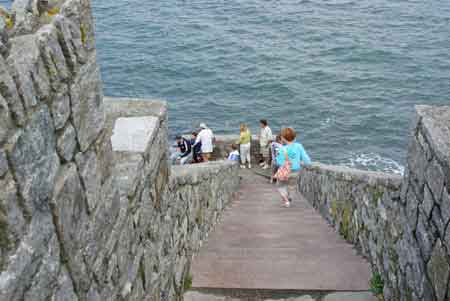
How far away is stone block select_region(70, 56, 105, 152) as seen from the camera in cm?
284

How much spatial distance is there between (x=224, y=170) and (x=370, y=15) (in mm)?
33841

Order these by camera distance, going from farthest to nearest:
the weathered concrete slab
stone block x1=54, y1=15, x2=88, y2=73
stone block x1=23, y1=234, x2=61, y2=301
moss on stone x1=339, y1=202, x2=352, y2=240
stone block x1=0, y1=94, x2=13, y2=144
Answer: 1. moss on stone x1=339, y1=202, x2=352, y2=240
2. the weathered concrete slab
3. stone block x1=54, y1=15, x2=88, y2=73
4. stone block x1=23, y1=234, x2=61, y2=301
5. stone block x1=0, y1=94, x2=13, y2=144

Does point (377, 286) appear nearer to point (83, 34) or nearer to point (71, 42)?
point (83, 34)

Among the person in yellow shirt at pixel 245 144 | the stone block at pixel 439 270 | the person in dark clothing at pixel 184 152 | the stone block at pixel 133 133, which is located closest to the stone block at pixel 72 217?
the stone block at pixel 133 133

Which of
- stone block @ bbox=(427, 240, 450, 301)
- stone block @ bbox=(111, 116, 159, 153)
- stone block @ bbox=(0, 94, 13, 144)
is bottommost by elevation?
stone block @ bbox=(427, 240, 450, 301)

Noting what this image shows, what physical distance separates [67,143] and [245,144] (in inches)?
533

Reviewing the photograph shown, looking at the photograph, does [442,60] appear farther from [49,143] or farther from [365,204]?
[49,143]

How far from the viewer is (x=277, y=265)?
6.18m

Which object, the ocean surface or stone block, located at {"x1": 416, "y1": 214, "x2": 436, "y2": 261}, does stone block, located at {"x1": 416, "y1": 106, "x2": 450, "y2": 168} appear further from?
the ocean surface

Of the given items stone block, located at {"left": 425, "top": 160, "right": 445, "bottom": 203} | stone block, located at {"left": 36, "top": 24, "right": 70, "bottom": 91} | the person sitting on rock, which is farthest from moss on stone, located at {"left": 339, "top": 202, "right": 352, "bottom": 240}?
the person sitting on rock

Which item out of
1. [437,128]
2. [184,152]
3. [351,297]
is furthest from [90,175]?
[184,152]

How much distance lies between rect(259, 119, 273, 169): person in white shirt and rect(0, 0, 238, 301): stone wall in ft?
40.0

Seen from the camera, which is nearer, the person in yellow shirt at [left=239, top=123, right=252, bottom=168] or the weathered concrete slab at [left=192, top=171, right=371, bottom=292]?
the weathered concrete slab at [left=192, top=171, right=371, bottom=292]

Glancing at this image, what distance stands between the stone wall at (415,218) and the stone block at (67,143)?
7.83 feet
